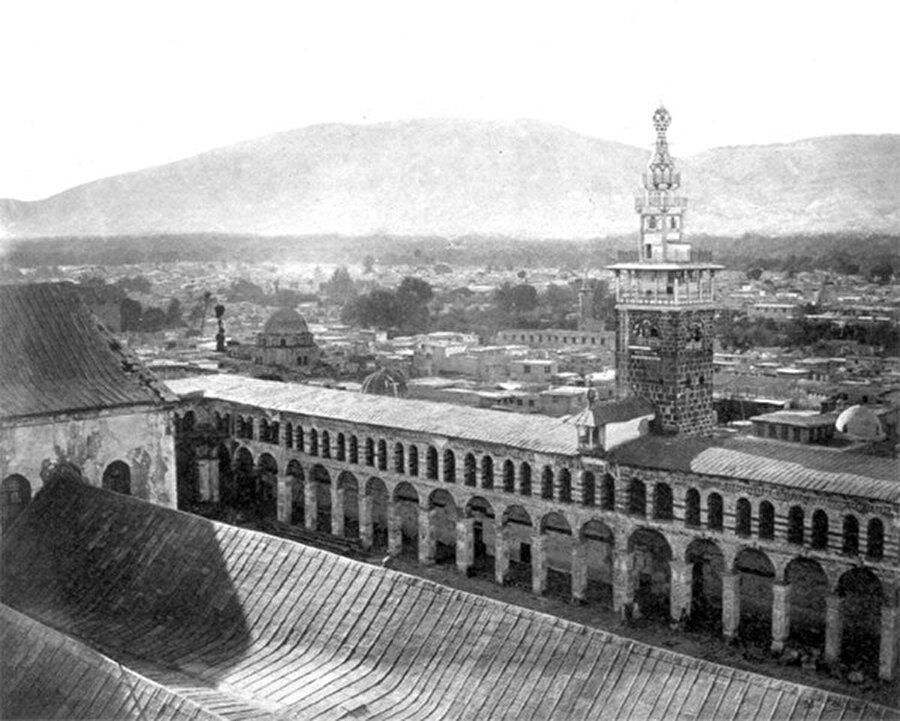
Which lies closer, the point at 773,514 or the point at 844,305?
the point at 773,514

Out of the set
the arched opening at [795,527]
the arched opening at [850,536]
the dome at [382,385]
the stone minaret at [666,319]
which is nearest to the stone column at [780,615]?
the arched opening at [795,527]

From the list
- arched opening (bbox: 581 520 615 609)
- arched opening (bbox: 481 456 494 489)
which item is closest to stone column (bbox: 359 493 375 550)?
arched opening (bbox: 481 456 494 489)

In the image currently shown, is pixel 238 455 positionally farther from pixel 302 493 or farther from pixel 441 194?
pixel 441 194

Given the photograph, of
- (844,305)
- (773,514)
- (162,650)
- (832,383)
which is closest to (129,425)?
(162,650)

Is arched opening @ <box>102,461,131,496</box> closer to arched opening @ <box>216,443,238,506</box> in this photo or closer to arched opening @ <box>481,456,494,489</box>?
arched opening @ <box>481,456,494,489</box>

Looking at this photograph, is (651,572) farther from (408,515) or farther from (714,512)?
(408,515)

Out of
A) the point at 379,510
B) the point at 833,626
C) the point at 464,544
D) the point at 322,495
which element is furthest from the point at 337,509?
the point at 833,626

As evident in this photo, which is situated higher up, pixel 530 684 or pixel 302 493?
pixel 530 684
